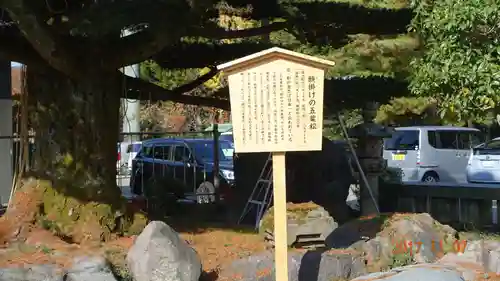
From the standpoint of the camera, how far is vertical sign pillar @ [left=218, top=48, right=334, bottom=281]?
272 inches

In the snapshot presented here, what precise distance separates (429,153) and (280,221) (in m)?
15.4

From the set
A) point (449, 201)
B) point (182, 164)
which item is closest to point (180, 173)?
point (182, 164)

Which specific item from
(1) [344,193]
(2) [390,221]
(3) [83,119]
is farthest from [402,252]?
(1) [344,193]

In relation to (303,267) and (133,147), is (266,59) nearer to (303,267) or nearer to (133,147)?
(303,267)

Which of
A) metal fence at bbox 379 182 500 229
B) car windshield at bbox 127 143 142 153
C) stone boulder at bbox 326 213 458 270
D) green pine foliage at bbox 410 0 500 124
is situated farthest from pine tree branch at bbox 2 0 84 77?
car windshield at bbox 127 143 142 153

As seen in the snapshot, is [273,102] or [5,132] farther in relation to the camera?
[5,132]

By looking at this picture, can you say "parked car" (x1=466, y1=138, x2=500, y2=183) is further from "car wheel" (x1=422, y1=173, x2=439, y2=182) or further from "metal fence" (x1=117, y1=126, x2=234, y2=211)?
"metal fence" (x1=117, y1=126, x2=234, y2=211)

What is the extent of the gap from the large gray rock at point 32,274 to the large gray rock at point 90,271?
0.14 m

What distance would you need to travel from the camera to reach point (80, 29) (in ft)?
26.7

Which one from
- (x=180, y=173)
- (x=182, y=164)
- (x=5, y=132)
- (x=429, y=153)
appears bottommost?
(x=180, y=173)

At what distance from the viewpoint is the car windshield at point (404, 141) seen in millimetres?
21625

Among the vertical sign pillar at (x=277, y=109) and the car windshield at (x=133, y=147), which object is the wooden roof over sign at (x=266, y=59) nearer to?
the vertical sign pillar at (x=277, y=109)

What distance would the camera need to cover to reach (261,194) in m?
13.3

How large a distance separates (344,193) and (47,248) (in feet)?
22.3
